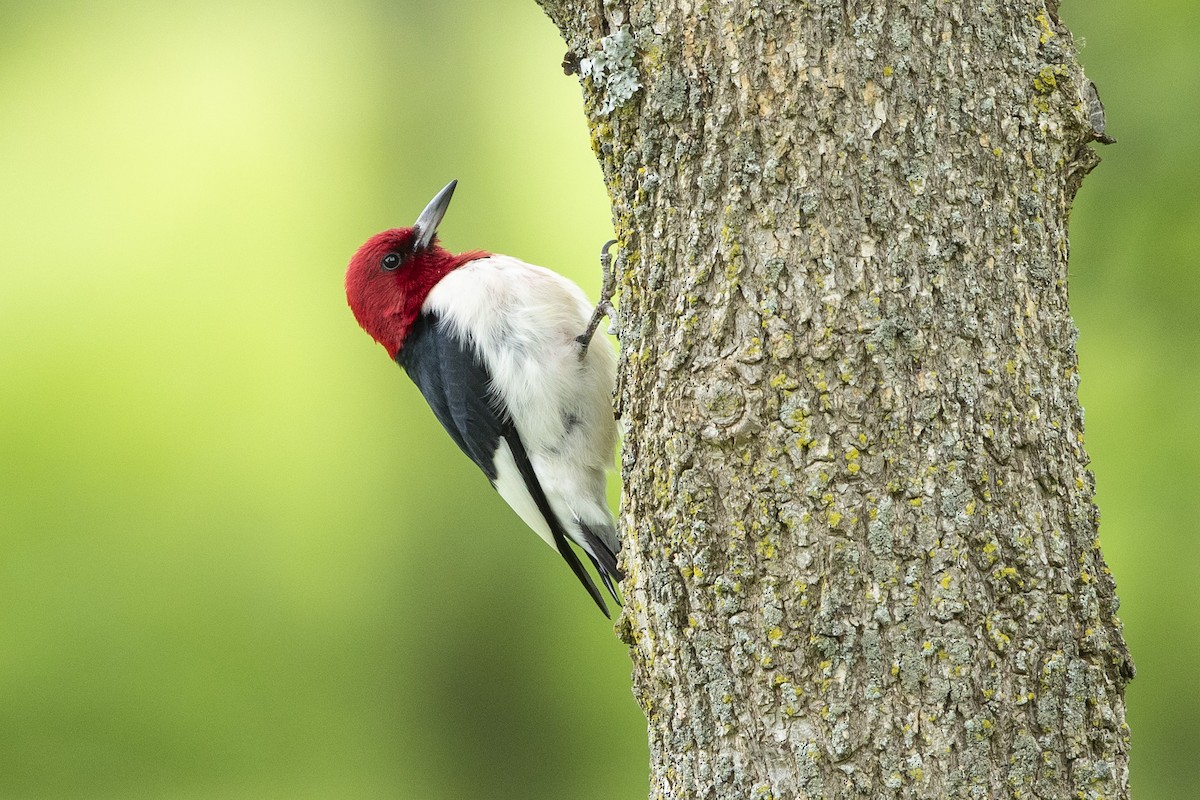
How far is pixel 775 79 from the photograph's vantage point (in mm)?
1416

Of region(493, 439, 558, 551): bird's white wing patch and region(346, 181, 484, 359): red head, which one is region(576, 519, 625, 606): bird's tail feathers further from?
region(346, 181, 484, 359): red head

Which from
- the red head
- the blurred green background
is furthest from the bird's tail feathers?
the blurred green background

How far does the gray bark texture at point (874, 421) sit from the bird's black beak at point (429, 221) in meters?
1.16

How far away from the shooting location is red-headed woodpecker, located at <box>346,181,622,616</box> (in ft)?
7.72

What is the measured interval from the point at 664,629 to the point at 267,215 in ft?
14.2

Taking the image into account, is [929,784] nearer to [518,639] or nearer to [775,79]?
[775,79]

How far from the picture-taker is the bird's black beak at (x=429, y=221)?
2562 millimetres

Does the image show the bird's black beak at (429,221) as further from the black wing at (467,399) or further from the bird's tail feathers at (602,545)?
the bird's tail feathers at (602,545)

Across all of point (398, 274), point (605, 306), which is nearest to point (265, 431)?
point (398, 274)

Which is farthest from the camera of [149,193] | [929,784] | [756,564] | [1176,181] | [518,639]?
[518,639]

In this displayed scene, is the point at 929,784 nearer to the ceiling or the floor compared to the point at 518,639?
nearer to the ceiling

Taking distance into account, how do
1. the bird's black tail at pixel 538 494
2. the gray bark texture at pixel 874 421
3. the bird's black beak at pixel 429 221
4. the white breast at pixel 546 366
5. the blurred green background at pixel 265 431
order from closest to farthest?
the gray bark texture at pixel 874 421
the white breast at pixel 546 366
the bird's black tail at pixel 538 494
the bird's black beak at pixel 429 221
the blurred green background at pixel 265 431

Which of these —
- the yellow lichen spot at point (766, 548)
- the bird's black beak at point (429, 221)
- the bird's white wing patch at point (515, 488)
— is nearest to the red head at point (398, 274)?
the bird's black beak at point (429, 221)

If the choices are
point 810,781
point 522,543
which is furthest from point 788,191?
point 522,543
